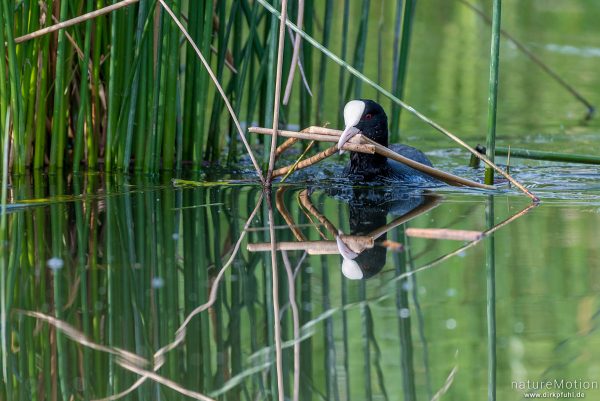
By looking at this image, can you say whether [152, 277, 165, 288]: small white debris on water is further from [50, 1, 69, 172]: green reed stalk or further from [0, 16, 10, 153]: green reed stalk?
[50, 1, 69, 172]: green reed stalk

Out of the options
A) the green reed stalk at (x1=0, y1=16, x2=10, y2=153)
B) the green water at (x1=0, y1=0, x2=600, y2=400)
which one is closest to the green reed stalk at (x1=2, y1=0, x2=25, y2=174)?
the green reed stalk at (x1=0, y1=16, x2=10, y2=153)

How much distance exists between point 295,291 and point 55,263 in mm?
765

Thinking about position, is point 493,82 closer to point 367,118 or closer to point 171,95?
point 367,118

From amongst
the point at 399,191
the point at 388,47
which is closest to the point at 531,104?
the point at 388,47

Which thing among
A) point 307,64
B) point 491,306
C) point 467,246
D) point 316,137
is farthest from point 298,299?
point 307,64

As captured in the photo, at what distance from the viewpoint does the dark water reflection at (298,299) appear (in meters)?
2.24

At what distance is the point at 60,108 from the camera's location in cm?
436

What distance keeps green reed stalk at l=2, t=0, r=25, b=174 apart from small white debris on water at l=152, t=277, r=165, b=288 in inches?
56.6

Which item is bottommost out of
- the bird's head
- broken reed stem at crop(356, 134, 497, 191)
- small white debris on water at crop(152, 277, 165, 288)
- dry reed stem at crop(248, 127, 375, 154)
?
small white debris on water at crop(152, 277, 165, 288)

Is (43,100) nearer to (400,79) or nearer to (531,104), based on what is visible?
(400,79)

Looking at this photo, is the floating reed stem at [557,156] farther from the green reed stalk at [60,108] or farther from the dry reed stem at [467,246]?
the green reed stalk at [60,108]

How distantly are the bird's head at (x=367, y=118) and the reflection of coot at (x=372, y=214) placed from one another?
0.32 m

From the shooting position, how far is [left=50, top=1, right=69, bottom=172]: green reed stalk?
4.17m

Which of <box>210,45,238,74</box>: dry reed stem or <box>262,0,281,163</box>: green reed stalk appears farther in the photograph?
<box>210,45,238,74</box>: dry reed stem
